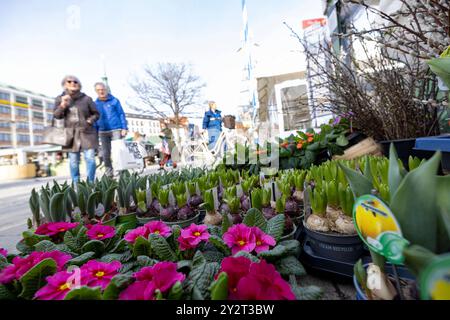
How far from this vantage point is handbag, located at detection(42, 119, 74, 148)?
9.25 feet

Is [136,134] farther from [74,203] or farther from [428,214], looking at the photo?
[428,214]

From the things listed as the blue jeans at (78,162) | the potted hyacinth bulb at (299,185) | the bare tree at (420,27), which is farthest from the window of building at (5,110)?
the bare tree at (420,27)

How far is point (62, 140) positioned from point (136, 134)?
729 cm

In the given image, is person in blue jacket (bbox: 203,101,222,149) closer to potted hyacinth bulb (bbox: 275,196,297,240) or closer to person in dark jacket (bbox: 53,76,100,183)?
person in dark jacket (bbox: 53,76,100,183)

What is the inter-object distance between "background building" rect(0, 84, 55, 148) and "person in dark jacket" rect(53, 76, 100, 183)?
4744 cm

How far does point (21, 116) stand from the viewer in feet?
150

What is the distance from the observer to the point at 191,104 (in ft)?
49.6

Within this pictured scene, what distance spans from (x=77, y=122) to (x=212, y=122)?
10.5 feet

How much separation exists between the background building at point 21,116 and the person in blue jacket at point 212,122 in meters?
46.2

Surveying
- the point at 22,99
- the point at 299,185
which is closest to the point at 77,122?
the point at 299,185

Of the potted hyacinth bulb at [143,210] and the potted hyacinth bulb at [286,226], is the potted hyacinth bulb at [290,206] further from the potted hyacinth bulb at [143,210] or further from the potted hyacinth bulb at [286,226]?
the potted hyacinth bulb at [143,210]

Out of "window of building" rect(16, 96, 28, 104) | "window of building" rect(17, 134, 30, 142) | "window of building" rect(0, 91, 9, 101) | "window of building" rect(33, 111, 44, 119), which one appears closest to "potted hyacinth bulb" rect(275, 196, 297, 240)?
"window of building" rect(0, 91, 9, 101)

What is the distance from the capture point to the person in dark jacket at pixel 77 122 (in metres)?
2.85
